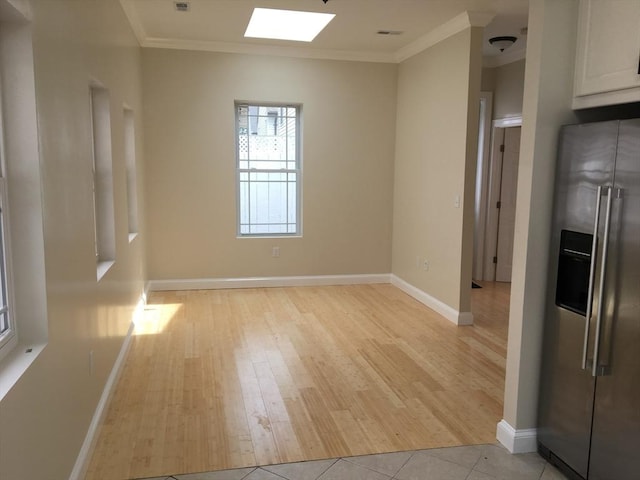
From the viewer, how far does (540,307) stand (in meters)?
2.69

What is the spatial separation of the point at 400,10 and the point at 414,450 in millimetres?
3602

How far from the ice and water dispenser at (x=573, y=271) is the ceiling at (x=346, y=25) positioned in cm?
266

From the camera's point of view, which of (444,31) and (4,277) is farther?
(444,31)

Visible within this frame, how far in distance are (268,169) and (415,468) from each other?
14.4 feet

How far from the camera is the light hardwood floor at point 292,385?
279cm

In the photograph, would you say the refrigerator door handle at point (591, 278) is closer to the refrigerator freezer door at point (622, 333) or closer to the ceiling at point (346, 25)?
the refrigerator freezer door at point (622, 333)

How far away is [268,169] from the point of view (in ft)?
20.9

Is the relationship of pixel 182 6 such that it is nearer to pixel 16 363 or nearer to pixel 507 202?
pixel 16 363

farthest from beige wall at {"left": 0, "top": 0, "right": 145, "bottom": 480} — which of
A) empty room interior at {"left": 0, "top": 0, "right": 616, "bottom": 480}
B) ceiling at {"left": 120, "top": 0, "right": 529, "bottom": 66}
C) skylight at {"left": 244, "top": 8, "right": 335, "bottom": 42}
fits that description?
skylight at {"left": 244, "top": 8, "right": 335, "bottom": 42}

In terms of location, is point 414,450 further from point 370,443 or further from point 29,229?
point 29,229

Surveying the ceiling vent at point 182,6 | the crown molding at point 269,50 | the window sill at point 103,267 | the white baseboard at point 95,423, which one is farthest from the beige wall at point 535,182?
the crown molding at point 269,50

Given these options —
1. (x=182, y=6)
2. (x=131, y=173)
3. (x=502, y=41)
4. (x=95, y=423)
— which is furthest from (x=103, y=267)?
(x=502, y=41)

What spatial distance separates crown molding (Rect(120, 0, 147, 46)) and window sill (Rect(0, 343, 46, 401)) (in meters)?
3.32

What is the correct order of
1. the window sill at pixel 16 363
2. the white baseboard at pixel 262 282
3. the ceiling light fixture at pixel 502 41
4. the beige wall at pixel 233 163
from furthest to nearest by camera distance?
the white baseboard at pixel 262 282 < the beige wall at pixel 233 163 < the ceiling light fixture at pixel 502 41 < the window sill at pixel 16 363
